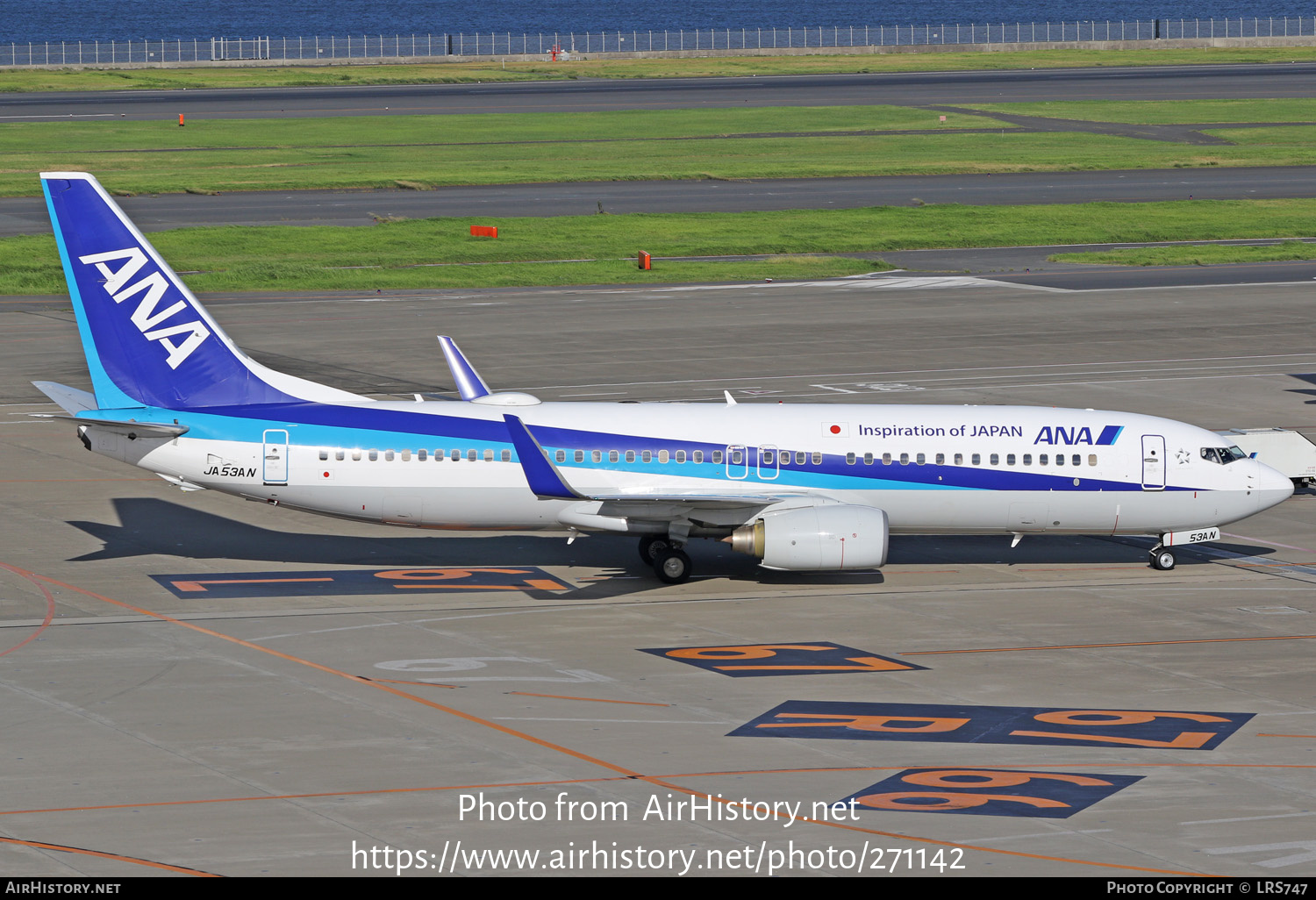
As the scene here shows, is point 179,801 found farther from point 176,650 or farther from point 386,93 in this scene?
point 386,93

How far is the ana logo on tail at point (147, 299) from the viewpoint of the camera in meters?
41.2

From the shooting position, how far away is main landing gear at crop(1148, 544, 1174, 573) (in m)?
43.6

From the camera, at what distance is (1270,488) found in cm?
4312

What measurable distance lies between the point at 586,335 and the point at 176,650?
142 ft

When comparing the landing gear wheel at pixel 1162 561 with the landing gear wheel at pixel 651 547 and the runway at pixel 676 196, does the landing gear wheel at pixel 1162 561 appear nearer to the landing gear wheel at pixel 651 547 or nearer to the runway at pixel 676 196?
the landing gear wheel at pixel 651 547

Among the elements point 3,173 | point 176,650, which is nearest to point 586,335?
point 176,650

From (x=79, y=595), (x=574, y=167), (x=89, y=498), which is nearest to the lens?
(x=79, y=595)

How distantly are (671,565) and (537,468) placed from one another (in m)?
4.71

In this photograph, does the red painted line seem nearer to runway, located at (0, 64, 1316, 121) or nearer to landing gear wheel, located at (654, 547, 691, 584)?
landing gear wheel, located at (654, 547, 691, 584)

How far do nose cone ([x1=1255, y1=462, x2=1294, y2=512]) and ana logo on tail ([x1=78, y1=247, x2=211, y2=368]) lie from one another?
85.7 ft

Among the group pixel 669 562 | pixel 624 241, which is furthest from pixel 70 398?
pixel 624 241

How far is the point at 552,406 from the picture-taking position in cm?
4244

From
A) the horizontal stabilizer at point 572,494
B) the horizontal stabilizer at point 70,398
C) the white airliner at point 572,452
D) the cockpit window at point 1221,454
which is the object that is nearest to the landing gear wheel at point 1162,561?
the white airliner at point 572,452
